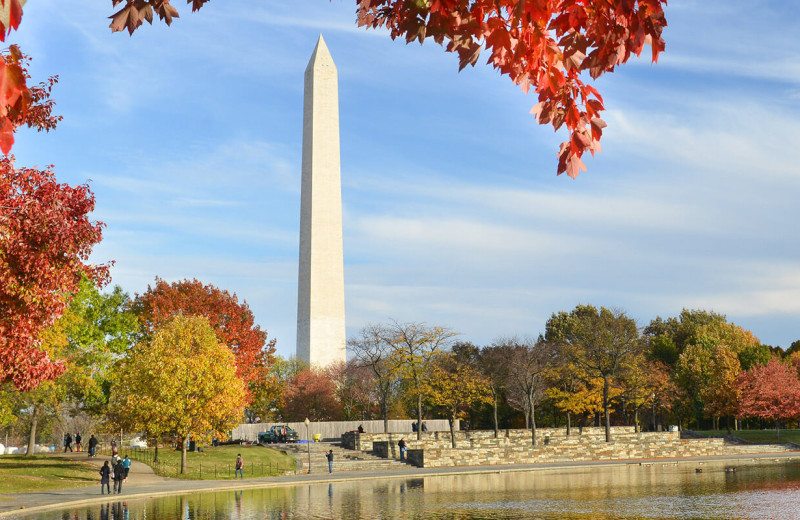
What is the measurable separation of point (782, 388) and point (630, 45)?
241ft

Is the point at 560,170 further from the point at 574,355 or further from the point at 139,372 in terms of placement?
the point at 574,355

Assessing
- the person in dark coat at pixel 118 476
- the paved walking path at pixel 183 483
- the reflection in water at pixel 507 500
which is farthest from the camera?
the person in dark coat at pixel 118 476

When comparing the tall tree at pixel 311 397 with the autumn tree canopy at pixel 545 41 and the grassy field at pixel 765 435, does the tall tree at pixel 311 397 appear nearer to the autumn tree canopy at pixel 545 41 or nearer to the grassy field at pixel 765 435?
the grassy field at pixel 765 435

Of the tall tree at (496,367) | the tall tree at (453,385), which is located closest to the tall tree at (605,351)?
the tall tree at (496,367)

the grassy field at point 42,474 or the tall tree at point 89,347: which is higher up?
the tall tree at point 89,347

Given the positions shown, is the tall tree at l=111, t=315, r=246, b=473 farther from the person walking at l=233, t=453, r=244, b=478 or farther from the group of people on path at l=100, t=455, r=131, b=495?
the group of people on path at l=100, t=455, r=131, b=495

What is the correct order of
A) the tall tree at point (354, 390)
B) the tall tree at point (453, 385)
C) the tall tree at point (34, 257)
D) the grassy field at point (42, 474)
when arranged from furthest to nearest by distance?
the tall tree at point (354, 390), the tall tree at point (453, 385), the grassy field at point (42, 474), the tall tree at point (34, 257)

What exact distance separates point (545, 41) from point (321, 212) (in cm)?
6841

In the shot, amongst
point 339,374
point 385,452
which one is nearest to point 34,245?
point 385,452

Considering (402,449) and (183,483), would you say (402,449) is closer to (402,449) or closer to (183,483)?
(402,449)

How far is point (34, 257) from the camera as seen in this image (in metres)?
15.4

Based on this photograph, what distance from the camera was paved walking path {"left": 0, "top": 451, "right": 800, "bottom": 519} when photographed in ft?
93.3

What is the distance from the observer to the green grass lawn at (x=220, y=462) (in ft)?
138

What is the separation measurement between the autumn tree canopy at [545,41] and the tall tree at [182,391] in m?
36.8
